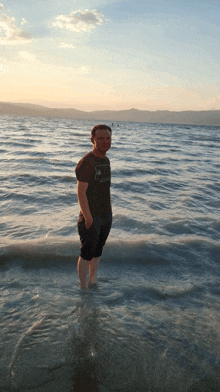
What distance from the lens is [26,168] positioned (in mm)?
11625

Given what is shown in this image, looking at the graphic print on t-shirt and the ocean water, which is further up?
the graphic print on t-shirt

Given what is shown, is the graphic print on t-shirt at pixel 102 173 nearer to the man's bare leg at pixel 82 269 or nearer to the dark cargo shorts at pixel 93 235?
the dark cargo shorts at pixel 93 235

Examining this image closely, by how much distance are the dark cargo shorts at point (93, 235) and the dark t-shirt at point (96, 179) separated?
4.1 inches

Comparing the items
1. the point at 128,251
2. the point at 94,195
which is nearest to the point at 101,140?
the point at 94,195

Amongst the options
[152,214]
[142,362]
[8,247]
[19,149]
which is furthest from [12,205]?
[19,149]

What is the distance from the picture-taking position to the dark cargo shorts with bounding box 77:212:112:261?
3131 mm

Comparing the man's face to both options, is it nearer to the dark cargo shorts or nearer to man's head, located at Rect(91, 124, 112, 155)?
man's head, located at Rect(91, 124, 112, 155)

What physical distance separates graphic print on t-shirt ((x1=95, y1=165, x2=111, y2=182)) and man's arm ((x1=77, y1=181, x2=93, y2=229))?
21 centimetres

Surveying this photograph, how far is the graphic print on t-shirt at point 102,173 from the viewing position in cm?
305

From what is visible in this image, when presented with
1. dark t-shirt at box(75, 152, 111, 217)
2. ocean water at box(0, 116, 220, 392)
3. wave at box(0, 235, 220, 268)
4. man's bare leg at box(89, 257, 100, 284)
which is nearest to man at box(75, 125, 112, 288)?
dark t-shirt at box(75, 152, 111, 217)

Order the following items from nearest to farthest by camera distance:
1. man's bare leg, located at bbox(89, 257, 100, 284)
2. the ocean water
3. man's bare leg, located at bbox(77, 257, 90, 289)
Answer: the ocean water < man's bare leg, located at bbox(77, 257, 90, 289) < man's bare leg, located at bbox(89, 257, 100, 284)

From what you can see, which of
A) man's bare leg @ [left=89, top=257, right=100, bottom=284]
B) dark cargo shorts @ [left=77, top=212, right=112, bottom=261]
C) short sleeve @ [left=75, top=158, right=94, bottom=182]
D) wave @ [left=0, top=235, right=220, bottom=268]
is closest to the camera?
short sleeve @ [left=75, top=158, right=94, bottom=182]

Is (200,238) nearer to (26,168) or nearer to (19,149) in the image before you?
(26,168)

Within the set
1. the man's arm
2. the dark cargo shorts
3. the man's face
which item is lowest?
the dark cargo shorts
